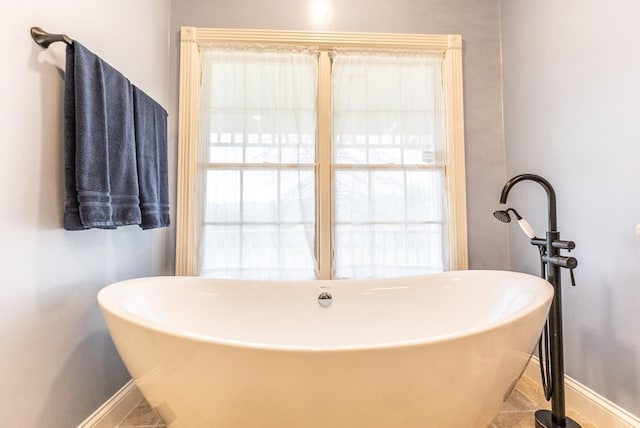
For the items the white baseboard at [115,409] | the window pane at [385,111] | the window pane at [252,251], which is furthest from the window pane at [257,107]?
the white baseboard at [115,409]

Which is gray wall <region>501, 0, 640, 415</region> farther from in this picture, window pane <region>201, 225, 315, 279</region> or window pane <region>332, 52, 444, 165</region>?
window pane <region>201, 225, 315, 279</region>

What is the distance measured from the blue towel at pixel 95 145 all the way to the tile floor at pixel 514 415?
899 millimetres

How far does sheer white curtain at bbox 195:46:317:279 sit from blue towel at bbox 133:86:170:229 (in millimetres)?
242

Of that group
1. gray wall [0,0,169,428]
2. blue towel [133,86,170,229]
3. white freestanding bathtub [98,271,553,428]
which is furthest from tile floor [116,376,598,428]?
blue towel [133,86,170,229]

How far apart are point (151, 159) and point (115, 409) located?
1.16m

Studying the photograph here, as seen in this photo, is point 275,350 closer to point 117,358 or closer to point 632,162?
point 117,358

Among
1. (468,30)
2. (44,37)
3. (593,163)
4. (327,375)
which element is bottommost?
(327,375)

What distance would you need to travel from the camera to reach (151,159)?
1.46 metres

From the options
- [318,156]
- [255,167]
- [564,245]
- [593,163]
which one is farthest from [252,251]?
[593,163]

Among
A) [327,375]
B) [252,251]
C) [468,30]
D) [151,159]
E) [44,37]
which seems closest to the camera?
[327,375]

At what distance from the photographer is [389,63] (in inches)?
72.8

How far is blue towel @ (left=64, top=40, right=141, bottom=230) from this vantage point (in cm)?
102

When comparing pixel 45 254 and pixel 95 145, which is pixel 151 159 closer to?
pixel 95 145

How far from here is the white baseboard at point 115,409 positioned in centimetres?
117
